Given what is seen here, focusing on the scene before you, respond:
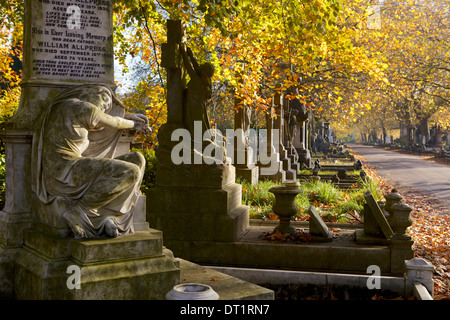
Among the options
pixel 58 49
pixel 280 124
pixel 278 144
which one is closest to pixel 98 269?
pixel 58 49

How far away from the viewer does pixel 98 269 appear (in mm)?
4312

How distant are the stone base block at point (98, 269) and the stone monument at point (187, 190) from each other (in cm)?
335

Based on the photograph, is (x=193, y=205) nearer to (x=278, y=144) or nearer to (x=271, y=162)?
(x=271, y=162)

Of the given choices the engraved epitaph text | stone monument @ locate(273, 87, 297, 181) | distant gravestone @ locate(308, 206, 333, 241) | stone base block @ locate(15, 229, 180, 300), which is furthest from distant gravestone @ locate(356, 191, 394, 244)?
stone monument @ locate(273, 87, 297, 181)

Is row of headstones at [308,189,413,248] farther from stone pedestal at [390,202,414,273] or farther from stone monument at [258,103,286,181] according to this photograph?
stone monument at [258,103,286,181]

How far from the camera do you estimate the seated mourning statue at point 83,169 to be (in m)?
4.61

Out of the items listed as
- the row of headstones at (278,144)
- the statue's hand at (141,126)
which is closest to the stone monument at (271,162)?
the row of headstones at (278,144)

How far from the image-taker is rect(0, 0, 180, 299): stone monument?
14.6 feet

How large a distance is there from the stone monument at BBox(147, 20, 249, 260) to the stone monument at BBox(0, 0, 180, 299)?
2.90 m

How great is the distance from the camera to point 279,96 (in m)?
20.9

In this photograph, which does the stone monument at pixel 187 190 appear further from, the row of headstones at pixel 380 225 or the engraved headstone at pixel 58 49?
the engraved headstone at pixel 58 49

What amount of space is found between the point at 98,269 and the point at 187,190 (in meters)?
4.08

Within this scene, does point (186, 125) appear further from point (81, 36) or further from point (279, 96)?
point (279, 96)

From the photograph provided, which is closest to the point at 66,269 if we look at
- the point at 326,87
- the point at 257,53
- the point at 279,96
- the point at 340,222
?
the point at 340,222
